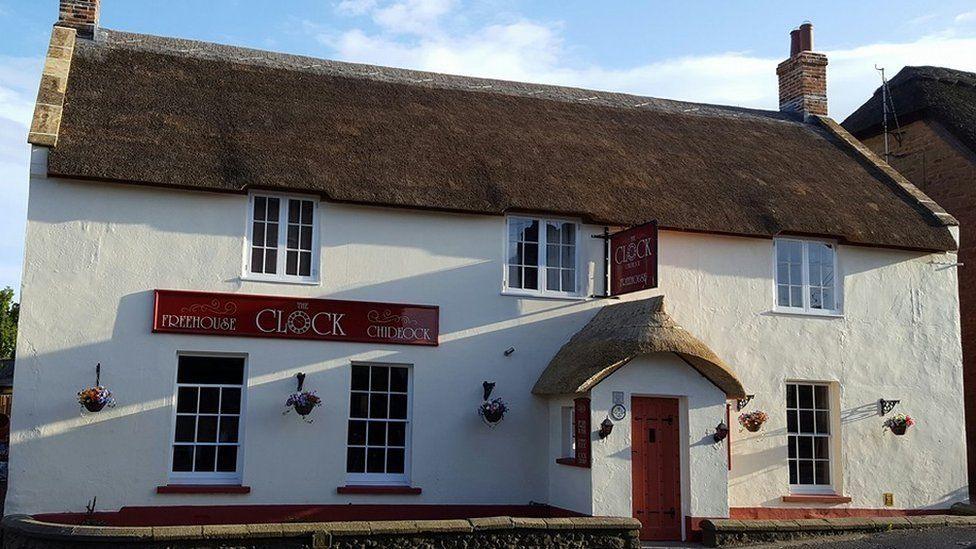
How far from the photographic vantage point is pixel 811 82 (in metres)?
21.5

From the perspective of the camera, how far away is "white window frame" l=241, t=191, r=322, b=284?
45.4 ft

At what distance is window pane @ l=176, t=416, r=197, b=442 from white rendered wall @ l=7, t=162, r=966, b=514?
229mm

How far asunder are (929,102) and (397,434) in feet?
47.7

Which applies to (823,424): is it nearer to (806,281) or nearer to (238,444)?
(806,281)

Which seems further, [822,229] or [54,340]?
[822,229]

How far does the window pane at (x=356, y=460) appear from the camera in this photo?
14.1 meters

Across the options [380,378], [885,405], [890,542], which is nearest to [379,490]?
[380,378]

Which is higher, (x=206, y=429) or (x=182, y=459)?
(x=206, y=429)

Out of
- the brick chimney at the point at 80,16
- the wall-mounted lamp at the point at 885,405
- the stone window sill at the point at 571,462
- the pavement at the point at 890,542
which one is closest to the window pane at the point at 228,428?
the stone window sill at the point at 571,462

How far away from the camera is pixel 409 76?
18344 mm

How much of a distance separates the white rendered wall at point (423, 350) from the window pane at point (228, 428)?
303mm

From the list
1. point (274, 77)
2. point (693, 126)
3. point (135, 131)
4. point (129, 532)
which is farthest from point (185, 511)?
point (693, 126)

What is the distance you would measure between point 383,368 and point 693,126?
8635 mm

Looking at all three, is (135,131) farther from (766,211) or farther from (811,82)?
(811,82)
